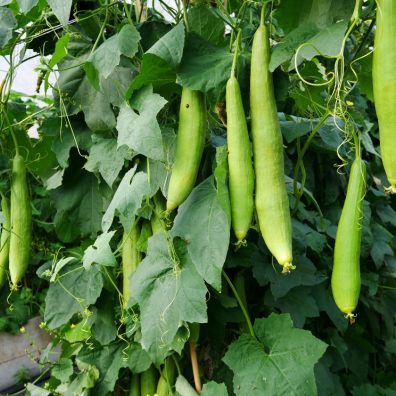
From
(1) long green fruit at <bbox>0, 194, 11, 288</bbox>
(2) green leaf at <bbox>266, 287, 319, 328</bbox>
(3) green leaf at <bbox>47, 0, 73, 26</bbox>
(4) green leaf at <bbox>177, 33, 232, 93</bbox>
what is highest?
(3) green leaf at <bbox>47, 0, 73, 26</bbox>

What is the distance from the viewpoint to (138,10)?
138cm

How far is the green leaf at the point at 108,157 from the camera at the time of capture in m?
1.33

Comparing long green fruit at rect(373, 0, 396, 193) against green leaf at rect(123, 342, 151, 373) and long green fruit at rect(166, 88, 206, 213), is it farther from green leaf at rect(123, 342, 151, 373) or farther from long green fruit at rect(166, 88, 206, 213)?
green leaf at rect(123, 342, 151, 373)

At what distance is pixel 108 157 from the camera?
1.35m

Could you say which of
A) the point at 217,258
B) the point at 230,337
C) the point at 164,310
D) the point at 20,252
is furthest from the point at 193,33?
the point at 230,337

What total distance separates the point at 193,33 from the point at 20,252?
2.42 feet

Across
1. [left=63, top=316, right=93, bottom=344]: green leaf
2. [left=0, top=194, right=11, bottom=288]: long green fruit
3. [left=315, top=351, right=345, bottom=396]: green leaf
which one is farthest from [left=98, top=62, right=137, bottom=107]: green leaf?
[left=315, top=351, right=345, bottom=396]: green leaf

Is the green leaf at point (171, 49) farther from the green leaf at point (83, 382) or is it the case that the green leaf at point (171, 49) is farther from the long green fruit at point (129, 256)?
the green leaf at point (83, 382)

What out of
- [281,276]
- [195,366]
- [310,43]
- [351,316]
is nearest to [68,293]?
[195,366]

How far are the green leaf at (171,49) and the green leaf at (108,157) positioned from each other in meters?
0.38

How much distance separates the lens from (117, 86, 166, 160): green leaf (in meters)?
1.01

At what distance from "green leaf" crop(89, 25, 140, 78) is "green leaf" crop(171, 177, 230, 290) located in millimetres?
309

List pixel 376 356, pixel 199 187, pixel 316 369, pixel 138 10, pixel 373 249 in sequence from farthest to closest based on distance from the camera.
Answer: pixel 376 356
pixel 373 249
pixel 316 369
pixel 138 10
pixel 199 187

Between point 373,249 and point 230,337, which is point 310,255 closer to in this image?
point 373,249
